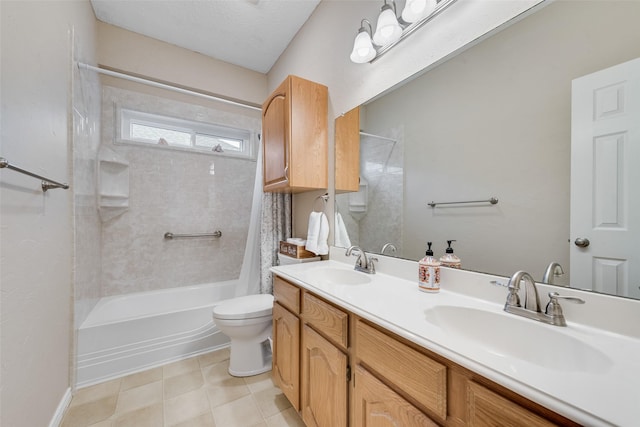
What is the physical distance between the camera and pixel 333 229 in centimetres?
177

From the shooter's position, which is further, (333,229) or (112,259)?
(112,259)

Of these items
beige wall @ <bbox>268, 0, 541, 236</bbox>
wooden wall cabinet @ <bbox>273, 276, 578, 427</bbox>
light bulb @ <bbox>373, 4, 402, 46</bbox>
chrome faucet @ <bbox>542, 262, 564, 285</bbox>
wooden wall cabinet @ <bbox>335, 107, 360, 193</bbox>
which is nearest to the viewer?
wooden wall cabinet @ <bbox>273, 276, 578, 427</bbox>

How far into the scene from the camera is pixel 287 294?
135 cm

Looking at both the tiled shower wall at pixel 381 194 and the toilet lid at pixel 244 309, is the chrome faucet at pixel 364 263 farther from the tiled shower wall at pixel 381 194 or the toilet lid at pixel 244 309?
the toilet lid at pixel 244 309

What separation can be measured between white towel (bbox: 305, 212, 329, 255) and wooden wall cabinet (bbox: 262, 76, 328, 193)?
23 cm

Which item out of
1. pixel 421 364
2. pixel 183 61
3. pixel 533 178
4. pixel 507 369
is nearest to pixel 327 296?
pixel 421 364

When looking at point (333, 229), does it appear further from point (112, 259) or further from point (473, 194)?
point (112, 259)

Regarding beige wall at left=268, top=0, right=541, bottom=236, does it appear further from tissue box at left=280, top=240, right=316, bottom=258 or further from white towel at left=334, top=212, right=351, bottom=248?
tissue box at left=280, top=240, right=316, bottom=258

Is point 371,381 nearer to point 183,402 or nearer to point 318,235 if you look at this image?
point 318,235

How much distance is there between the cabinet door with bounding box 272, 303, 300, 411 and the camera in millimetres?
1252

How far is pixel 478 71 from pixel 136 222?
289 centimetres

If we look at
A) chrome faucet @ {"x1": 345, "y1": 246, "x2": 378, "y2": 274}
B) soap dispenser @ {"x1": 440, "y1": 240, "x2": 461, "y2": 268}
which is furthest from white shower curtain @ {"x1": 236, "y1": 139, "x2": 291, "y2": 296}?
soap dispenser @ {"x1": 440, "y1": 240, "x2": 461, "y2": 268}

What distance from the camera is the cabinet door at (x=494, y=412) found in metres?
0.46

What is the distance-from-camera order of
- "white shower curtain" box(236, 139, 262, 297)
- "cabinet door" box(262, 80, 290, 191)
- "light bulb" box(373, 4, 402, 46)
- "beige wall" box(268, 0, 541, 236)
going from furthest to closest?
"white shower curtain" box(236, 139, 262, 297) → "cabinet door" box(262, 80, 290, 191) → "light bulb" box(373, 4, 402, 46) → "beige wall" box(268, 0, 541, 236)
